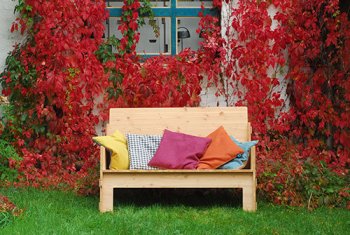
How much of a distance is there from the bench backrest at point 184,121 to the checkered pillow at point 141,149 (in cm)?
24

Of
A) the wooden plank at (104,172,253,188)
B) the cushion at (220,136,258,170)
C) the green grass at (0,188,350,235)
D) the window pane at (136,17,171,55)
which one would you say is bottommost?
the green grass at (0,188,350,235)

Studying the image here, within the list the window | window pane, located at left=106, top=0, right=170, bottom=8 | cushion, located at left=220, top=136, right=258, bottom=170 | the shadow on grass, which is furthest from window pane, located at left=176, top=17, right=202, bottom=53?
cushion, located at left=220, top=136, right=258, bottom=170

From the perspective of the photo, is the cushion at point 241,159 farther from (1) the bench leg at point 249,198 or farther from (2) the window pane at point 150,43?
(2) the window pane at point 150,43

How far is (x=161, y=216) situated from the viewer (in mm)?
5727

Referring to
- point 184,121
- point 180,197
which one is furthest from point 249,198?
point 184,121

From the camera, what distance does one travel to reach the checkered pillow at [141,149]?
20.3 feet

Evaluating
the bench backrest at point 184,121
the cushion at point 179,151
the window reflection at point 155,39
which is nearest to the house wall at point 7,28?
the window reflection at point 155,39

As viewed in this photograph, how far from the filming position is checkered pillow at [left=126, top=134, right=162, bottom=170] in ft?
20.3

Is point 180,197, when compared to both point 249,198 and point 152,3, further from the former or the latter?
point 152,3

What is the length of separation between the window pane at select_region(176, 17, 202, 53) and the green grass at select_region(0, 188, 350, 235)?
213 centimetres

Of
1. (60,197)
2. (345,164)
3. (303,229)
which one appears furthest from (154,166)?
(345,164)

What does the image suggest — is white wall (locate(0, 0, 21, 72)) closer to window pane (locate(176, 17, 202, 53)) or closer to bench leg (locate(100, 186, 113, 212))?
window pane (locate(176, 17, 202, 53))

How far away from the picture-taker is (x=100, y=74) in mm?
7961

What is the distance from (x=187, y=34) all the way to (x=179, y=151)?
2.45 metres
